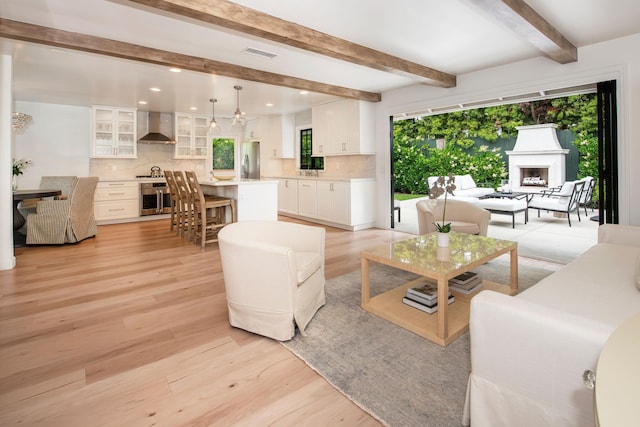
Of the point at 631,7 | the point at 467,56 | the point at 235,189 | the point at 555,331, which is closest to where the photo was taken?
the point at 555,331

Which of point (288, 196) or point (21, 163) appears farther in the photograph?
point (288, 196)

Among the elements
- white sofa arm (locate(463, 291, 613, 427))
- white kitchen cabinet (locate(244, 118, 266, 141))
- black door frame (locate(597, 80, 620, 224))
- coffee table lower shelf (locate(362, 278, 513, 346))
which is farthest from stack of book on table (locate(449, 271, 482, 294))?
white kitchen cabinet (locate(244, 118, 266, 141))

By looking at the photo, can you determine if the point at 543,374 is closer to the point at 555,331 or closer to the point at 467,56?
the point at 555,331

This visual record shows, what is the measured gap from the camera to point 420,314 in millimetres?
2553

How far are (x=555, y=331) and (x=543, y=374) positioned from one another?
16cm

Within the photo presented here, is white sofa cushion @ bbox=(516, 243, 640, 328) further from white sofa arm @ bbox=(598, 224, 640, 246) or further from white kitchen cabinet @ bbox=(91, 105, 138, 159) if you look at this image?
white kitchen cabinet @ bbox=(91, 105, 138, 159)

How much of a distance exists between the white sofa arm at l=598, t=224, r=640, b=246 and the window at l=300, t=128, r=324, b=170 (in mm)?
5582

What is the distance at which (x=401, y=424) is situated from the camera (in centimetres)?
153

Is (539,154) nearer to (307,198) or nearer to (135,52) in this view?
(307,198)

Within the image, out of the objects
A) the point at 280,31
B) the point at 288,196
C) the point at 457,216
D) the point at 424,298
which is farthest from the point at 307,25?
the point at 288,196

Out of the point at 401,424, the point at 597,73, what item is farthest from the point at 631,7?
the point at 401,424

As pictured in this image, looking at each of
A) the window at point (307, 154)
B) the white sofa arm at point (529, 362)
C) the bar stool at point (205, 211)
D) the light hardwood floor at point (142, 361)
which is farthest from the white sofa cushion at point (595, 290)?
the window at point (307, 154)

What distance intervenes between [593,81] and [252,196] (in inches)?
179

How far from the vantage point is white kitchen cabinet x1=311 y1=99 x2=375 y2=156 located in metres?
6.17
